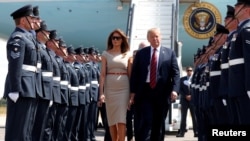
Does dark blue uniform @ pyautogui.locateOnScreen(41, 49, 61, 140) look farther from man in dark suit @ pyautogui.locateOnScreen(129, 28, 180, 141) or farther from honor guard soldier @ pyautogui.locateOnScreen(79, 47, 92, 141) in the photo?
honor guard soldier @ pyautogui.locateOnScreen(79, 47, 92, 141)

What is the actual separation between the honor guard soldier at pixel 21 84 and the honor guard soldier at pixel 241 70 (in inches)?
89.6

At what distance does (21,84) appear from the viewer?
20.0ft

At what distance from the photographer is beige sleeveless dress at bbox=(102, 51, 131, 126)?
7023 millimetres

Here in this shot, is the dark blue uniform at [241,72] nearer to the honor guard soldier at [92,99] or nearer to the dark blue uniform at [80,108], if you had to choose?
the dark blue uniform at [80,108]

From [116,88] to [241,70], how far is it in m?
2.19

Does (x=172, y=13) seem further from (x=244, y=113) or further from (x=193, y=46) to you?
(x=244, y=113)

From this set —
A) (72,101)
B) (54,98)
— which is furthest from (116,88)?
(72,101)

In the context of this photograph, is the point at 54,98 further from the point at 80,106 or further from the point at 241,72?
the point at 241,72

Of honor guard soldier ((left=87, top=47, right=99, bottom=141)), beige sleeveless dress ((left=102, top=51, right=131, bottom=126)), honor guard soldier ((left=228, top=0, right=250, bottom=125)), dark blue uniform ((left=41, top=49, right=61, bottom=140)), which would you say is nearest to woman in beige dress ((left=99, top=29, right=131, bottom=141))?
beige sleeveless dress ((left=102, top=51, right=131, bottom=126))

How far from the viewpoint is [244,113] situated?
5109 millimetres

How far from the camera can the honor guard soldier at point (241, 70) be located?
5047mm

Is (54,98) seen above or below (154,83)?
below

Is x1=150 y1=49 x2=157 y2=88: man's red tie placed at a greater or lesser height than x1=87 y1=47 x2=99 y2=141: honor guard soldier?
greater

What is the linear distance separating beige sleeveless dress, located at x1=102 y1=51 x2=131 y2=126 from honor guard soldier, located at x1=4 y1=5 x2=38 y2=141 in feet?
3.59
